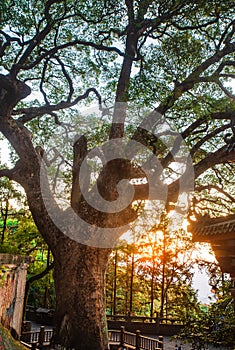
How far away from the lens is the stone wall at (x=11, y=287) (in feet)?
23.1

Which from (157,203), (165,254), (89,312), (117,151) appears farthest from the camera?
(165,254)

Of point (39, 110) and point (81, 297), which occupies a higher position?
point (39, 110)

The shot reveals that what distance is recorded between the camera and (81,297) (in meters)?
9.44

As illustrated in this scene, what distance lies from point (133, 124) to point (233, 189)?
16.8ft

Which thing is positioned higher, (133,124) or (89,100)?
(89,100)

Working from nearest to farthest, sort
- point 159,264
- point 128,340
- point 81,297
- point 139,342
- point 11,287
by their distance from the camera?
point 11,287, point 81,297, point 139,342, point 128,340, point 159,264

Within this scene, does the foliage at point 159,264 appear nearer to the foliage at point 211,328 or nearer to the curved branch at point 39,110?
the curved branch at point 39,110

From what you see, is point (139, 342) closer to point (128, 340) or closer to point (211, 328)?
point (128, 340)

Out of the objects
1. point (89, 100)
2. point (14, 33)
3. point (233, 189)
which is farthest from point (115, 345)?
point (14, 33)

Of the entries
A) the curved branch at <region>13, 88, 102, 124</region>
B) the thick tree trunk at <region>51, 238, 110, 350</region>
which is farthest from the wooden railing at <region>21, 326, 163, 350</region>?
the curved branch at <region>13, 88, 102, 124</region>

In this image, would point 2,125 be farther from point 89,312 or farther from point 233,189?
point 233,189

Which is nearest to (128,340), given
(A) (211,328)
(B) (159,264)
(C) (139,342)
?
(C) (139,342)

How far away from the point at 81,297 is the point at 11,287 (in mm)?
2084

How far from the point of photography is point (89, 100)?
13.9 m
